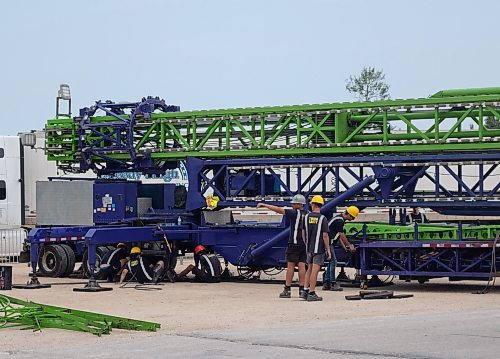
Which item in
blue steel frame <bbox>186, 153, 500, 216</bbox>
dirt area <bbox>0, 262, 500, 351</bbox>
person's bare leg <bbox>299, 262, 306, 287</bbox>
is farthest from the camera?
blue steel frame <bbox>186, 153, 500, 216</bbox>

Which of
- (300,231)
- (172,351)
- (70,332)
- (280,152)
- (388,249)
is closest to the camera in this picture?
(172,351)

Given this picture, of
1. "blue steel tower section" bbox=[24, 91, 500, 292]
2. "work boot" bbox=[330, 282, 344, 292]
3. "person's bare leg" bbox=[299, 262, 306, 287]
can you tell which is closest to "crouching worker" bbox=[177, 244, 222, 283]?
"blue steel tower section" bbox=[24, 91, 500, 292]

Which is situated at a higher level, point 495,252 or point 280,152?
point 280,152

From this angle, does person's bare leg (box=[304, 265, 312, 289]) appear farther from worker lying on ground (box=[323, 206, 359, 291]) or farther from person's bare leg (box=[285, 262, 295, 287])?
Answer: worker lying on ground (box=[323, 206, 359, 291])

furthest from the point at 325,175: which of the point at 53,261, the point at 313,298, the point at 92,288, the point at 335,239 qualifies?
the point at 53,261

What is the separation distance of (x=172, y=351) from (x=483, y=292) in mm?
9290

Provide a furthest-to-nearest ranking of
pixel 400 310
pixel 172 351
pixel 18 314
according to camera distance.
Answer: pixel 400 310, pixel 18 314, pixel 172 351

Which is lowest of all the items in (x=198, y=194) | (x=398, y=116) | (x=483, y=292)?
(x=483, y=292)

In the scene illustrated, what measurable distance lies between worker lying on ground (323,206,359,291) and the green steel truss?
1456 millimetres

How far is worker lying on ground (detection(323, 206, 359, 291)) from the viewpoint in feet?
67.6

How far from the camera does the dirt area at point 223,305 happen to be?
13680mm

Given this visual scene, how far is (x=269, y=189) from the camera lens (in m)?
23.7

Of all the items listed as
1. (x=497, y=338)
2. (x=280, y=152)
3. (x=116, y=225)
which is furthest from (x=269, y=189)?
(x=497, y=338)

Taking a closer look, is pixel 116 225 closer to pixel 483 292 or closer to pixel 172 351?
pixel 483 292
